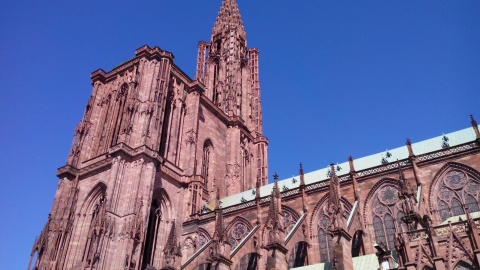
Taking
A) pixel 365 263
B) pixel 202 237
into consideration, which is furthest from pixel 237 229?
pixel 365 263

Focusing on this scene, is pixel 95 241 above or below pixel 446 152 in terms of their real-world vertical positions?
below

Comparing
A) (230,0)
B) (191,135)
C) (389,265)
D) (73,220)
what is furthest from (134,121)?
(230,0)

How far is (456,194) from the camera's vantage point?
70.5ft

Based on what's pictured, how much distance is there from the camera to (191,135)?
3284cm

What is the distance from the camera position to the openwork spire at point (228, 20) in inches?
1996

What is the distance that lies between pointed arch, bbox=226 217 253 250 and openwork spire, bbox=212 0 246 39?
2827 centimetres

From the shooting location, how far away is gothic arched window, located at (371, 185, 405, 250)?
22359 millimetres

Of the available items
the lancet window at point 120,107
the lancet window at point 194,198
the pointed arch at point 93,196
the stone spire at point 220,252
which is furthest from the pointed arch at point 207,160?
the stone spire at point 220,252

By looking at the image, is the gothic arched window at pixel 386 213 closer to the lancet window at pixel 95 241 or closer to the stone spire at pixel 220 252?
the stone spire at pixel 220 252

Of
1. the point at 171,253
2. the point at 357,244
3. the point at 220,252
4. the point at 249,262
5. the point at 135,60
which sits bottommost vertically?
the point at 220,252

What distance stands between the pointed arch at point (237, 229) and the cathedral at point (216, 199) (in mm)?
73

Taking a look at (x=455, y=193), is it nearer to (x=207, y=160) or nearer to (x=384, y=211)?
(x=384, y=211)

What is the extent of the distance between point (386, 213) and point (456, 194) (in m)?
3.61

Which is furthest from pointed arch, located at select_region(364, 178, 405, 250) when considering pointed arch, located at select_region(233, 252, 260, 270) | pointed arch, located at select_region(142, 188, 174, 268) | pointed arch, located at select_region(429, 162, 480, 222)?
pointed arch, located at select_region(142, 188, 174, 268)
